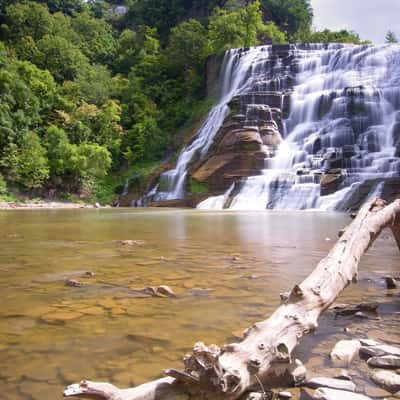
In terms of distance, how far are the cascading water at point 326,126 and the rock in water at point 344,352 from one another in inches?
672

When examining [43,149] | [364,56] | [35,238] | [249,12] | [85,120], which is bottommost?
[35,238]

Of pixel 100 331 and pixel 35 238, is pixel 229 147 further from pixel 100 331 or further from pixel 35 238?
pixel 100 331

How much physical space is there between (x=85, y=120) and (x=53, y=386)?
106 ft

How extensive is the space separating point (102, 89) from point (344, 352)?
121ft

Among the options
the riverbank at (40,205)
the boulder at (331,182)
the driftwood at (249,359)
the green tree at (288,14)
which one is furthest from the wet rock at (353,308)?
the green tree at (288,14)

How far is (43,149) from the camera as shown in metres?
26.8

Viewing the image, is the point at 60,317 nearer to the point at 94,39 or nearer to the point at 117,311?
the point at 117,311

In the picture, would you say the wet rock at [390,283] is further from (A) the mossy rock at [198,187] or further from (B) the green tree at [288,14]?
(B) the green tree at [288,14]

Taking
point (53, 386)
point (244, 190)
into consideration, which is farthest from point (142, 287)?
point (244, 190)

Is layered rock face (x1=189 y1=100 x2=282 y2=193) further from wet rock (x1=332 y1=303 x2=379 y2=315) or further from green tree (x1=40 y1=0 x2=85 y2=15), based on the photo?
green tree (x1=40 y1=0 x2=85 y2=15)

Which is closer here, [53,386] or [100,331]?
[53,386]

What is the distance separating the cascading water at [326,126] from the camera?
20391 millimetres

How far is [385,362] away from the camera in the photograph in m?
1.97

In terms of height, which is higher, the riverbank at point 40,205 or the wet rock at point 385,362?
the wet rock at point 385,362
